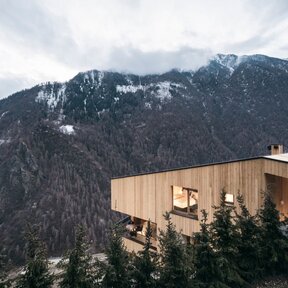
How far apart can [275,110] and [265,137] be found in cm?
2699

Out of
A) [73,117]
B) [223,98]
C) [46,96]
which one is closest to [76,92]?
[46,96]

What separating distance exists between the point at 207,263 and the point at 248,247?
130 cm

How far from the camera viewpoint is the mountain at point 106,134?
103125 millimetres

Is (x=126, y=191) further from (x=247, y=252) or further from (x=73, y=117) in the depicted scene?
(x=73, y=117)

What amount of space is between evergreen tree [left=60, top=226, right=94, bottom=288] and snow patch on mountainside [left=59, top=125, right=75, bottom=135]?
137 m

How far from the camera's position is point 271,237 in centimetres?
915

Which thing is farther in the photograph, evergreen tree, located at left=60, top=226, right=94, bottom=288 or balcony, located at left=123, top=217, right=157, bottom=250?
balcony, located at left=123, top=217, right=157, bottom=250

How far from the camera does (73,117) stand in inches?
6275

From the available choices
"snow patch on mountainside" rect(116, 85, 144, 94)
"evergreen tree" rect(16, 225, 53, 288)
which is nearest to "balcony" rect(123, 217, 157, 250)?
"evergreen tree" rect(16, 225, 53, 288)

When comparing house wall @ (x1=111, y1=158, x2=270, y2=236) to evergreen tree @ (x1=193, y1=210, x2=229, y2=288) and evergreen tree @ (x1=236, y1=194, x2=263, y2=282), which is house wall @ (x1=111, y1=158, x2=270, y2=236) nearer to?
evergreen tree @ (x1=236, y1=194, x2=263, y2=282)

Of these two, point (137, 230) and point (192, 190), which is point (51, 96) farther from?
point (192, 190)

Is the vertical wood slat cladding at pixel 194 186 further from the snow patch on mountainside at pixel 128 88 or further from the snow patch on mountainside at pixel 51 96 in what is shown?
the snow patch on mountainside at pixel 128 88

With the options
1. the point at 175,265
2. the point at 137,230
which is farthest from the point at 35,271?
the point at 137,230

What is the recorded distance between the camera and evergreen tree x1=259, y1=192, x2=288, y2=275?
354 inches
